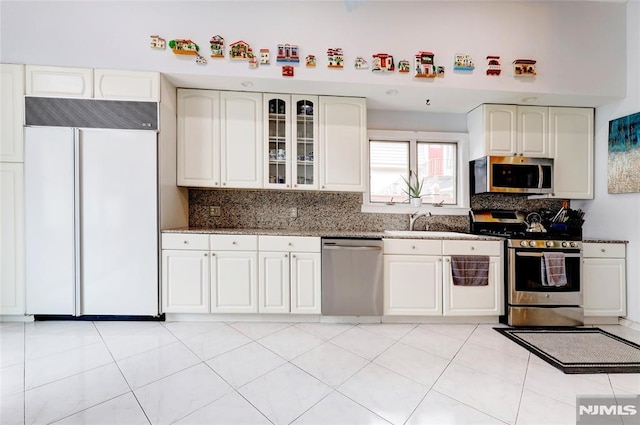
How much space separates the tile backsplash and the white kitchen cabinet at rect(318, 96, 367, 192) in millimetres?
309

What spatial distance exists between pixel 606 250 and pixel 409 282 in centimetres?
207

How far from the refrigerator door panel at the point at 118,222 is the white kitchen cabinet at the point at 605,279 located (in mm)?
4275

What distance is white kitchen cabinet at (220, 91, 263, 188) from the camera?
275 centimetres

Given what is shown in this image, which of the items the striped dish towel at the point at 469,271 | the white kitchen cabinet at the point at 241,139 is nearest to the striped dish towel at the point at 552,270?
the striped dish towel at the point at 469,271

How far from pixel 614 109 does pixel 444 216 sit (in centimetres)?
204

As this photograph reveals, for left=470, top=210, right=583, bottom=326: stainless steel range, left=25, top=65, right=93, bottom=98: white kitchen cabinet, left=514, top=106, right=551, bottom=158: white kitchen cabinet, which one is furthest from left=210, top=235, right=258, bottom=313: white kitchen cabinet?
left=514, top=106, right=551, bottom=158: white kitchen cabinet

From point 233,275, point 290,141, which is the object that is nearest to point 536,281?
point 290,141

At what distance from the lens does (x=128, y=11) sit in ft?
7.75

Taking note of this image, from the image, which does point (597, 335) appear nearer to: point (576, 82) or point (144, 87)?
point (576, 82)

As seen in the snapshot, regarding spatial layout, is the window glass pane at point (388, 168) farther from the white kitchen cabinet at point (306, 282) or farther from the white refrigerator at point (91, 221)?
the white refrigerator at point (91, 221)

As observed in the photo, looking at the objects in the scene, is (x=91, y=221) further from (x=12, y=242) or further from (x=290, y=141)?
(x=290, y=141)

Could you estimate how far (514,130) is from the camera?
2.94m

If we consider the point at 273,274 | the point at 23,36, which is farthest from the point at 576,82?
the point at 23,36

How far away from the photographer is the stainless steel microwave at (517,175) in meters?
2.87
